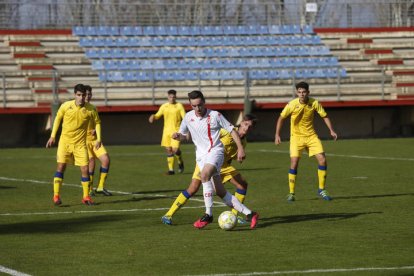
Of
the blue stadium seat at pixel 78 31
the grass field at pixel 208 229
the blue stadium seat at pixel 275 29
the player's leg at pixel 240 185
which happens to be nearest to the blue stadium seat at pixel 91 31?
the blue stadium seat at pixel 78 31

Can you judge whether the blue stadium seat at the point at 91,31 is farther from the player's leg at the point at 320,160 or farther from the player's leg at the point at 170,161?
the player's leg at the point at 320,160

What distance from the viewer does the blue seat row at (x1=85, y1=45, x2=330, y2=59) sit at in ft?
137

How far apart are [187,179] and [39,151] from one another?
461 inches

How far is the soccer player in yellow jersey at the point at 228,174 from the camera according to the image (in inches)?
553

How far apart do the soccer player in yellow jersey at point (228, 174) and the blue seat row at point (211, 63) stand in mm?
26028

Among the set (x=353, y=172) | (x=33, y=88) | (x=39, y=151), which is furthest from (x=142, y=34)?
(x=353, y=172)

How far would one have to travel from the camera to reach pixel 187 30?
44375 mm

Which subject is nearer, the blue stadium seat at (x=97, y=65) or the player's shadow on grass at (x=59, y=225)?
the player's shadow on grass at (x=59, y=225)

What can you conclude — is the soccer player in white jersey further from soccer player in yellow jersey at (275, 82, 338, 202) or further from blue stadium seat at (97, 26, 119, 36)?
blue stadium seat at (97, 26, 119, 36)

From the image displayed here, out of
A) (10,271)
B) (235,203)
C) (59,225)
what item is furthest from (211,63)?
(10,271)

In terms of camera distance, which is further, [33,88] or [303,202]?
[33,88]

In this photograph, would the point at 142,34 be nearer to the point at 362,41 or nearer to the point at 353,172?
the point at 362,41

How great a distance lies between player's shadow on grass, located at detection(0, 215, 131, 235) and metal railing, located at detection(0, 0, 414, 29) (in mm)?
29159

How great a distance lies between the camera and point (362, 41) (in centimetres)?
4450
